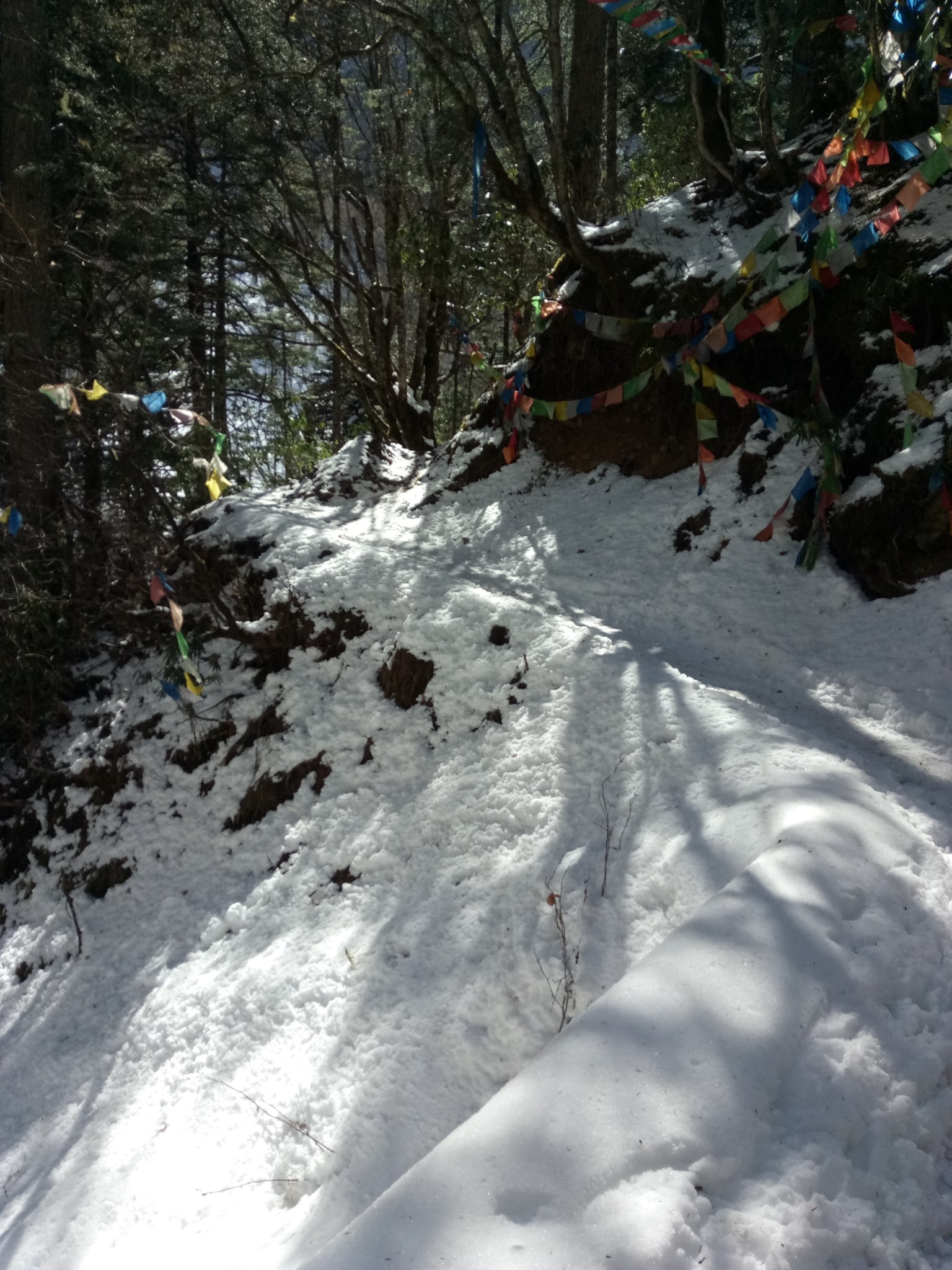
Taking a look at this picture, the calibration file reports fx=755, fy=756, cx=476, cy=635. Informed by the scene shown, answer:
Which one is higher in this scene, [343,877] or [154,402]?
[154,402]

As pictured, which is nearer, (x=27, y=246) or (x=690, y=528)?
(x=690, y=528)

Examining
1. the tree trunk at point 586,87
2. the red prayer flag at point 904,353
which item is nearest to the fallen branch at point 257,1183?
the red prayer flag at point 904,353

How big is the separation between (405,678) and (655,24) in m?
5.16

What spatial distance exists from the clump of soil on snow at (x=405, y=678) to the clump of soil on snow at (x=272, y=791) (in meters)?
0.70

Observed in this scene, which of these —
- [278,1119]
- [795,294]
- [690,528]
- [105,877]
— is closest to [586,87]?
[795,294]

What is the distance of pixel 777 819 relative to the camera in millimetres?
3150

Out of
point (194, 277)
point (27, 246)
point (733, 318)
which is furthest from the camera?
point (194, 277)

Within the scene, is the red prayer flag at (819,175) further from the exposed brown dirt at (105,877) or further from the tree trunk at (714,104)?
the exposed brown dirt at (105,877)

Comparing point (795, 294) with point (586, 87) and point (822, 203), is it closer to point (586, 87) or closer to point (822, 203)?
point (822, 203)

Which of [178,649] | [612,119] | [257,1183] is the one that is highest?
[612,119]

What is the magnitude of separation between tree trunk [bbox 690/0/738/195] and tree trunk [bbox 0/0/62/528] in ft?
22.4

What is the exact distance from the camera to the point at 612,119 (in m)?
11.3

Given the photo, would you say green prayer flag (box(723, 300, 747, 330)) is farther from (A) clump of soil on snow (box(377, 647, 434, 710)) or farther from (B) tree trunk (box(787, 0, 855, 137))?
(B) tree trunk (box(787, 0, 855, 137))

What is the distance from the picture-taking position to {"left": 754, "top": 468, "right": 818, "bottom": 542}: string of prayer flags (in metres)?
5.37
